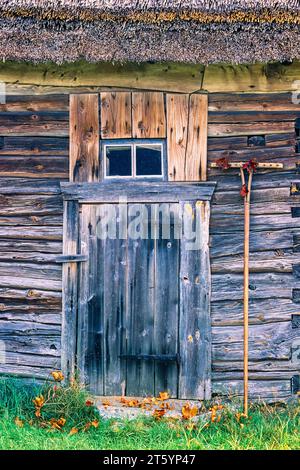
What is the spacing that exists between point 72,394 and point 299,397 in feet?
6.69

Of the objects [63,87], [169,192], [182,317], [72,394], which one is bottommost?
[72,394]

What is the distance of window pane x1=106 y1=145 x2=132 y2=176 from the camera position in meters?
6.39

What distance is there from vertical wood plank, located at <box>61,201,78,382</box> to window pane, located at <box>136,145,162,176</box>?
71cm

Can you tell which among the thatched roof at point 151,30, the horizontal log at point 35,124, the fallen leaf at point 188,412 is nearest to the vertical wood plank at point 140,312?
the fallen leaf at point 188,412

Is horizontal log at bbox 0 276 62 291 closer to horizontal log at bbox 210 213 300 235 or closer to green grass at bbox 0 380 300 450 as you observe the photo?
green grass at bbox 0 380 300 450

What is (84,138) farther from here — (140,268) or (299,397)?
(299,397)

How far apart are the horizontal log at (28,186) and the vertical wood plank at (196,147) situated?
1.22m

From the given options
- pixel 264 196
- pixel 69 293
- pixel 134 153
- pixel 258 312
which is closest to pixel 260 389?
pixel 258 312

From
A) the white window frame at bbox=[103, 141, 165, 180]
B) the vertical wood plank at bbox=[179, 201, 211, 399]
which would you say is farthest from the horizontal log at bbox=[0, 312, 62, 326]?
the white window frame at bbox=[103, 141, 165, 180]

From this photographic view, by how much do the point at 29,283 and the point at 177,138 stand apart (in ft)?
6.24

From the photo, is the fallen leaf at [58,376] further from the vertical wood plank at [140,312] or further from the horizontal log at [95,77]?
the horizontal log at [95,77]

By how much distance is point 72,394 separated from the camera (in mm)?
5891
